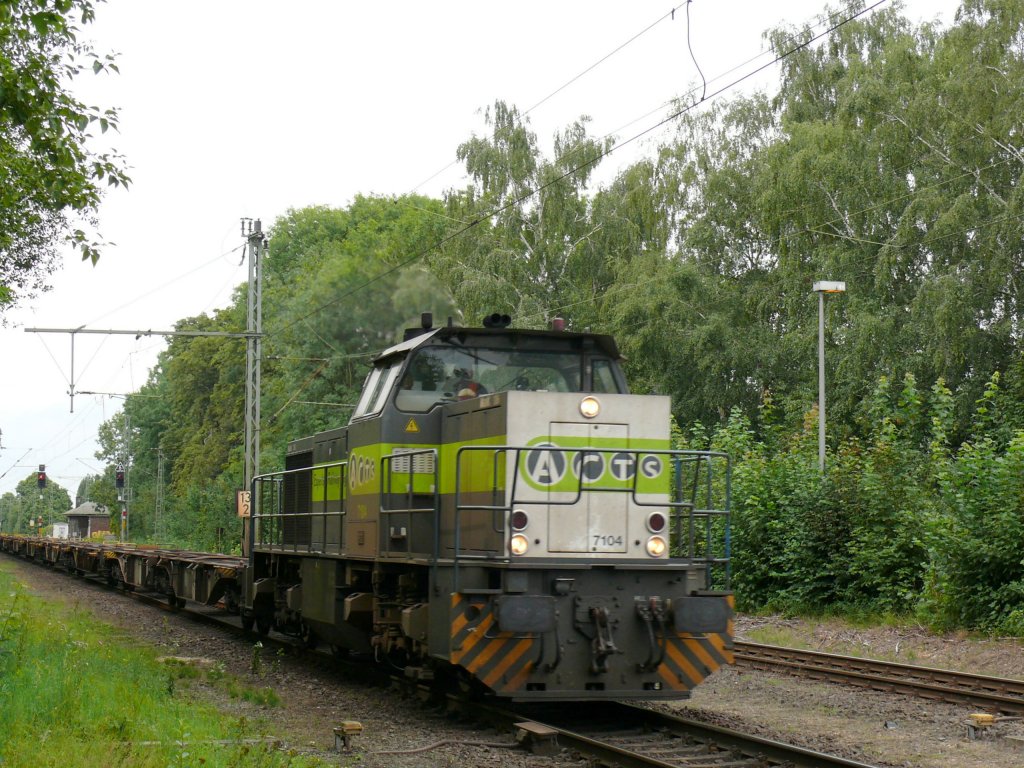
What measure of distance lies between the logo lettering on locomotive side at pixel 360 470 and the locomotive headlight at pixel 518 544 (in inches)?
74.3

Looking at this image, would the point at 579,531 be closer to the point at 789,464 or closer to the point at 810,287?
the point at 789,464

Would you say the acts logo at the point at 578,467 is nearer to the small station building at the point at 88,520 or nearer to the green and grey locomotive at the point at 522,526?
the green and grey locomotive at the point at 522,526

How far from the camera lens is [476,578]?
8.22 metres

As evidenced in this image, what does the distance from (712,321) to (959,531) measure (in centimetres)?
2062

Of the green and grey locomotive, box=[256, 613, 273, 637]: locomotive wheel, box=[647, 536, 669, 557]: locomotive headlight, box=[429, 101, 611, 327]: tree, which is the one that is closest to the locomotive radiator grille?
the green and grey locomotive

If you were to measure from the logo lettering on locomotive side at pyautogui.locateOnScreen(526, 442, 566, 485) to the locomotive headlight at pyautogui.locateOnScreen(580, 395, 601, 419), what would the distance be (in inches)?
15.0

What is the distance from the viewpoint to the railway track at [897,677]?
941cm

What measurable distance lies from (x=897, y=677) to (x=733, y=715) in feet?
8.95

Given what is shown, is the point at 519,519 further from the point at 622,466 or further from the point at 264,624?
the point at 264,624

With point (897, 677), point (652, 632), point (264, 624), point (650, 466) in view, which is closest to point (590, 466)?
point (650, 466)

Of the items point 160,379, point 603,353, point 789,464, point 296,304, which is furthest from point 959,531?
point 160,379

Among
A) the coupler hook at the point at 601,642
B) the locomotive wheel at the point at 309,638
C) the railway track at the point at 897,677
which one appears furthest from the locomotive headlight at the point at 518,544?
the locomotive wheel at the point at 309,638

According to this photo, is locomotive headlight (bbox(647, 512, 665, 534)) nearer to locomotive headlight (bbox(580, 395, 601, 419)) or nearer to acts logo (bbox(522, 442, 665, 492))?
acts logo (bbox(522, 442, 665, 492))

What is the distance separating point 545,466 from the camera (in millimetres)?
8328
